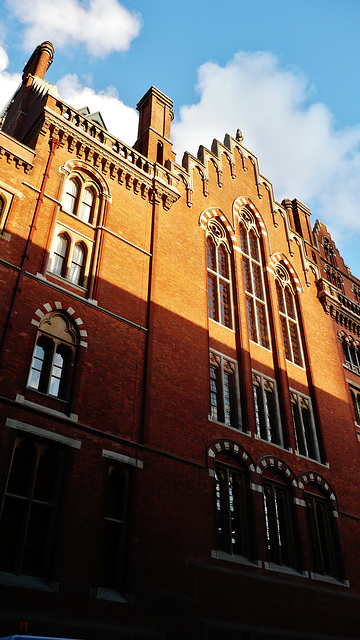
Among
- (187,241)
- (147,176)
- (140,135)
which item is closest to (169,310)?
(187,241)

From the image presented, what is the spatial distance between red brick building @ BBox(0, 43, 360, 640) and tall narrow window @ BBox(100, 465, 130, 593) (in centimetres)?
4

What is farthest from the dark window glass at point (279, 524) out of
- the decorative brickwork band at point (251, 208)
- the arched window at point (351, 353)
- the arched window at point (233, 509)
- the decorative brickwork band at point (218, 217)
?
the decorative brickwork band at point (251, 208)

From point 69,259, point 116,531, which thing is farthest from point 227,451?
point 69,259

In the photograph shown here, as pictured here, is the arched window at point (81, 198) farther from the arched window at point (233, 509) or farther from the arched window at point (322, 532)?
the arched window at point (322, 532)

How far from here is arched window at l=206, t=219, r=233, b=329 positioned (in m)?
20.7

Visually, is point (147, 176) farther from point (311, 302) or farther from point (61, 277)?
point (311, 302)

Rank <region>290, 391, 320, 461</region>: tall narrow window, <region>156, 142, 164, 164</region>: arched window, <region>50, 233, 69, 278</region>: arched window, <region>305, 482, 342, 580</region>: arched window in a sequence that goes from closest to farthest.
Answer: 1. <region>50, 233, 69, 278</region>: arched window
2. <region>305, 482, 342, 580</region>: arched window
3. <region>290, 391, 320, 461</region>: tall narrow window
4. <region>156, 142, 164, 164</region>: arched window

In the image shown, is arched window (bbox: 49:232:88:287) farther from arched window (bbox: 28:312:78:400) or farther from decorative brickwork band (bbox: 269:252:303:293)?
decorative brickwork band (bbox: 269:252:303:293)

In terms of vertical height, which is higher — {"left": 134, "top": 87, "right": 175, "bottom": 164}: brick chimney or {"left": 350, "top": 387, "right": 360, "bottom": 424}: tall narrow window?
{"left": 134, "top": 87, "right": 175, "bottom": 164}: brick chimney

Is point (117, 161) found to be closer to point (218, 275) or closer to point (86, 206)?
point (86, 206)

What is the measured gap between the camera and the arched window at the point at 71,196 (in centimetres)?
1773

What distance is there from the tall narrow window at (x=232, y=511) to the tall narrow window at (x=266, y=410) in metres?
2.10

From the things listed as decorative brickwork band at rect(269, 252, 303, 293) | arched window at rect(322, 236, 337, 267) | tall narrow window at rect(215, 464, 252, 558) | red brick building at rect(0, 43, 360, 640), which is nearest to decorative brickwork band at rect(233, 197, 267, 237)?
red brick building at rect(0, 43, 360, 640)

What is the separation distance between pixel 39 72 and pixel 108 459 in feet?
54.0
